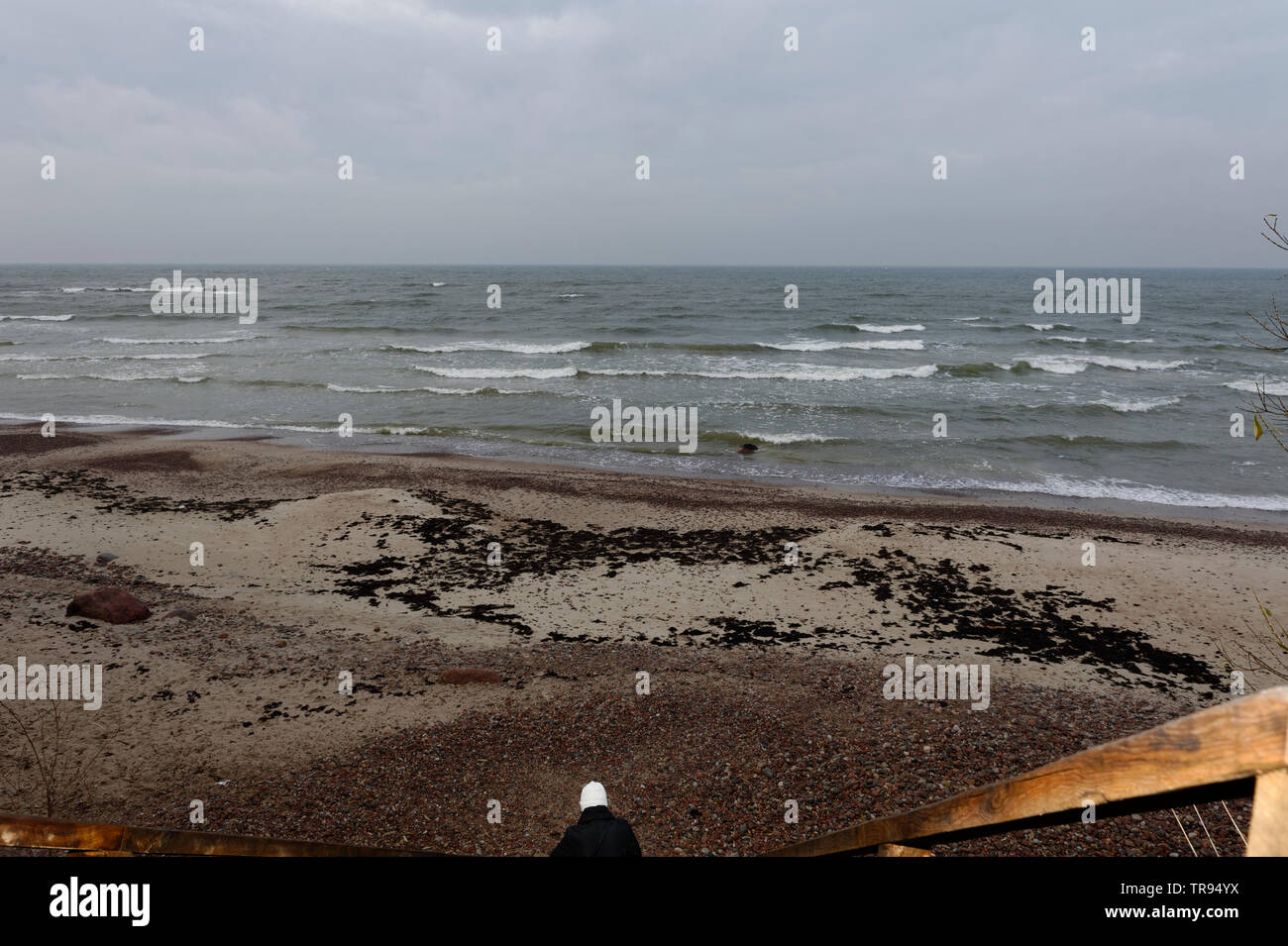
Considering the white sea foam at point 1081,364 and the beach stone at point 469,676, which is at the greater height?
the white sea foam at point 1081,364

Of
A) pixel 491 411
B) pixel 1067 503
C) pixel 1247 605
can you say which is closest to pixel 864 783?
pixel 1247 605

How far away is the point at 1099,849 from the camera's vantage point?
601 cm

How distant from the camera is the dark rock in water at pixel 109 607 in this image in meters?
10.1

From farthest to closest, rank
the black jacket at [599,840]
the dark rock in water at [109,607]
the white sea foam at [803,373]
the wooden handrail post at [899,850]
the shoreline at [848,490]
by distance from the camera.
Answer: the white sea foam at [803,373] → the shoreline at [848,490] → the dark rock in water at [109,607] → the black jacket at [599,840] → the wooden handrail post at [899,850]

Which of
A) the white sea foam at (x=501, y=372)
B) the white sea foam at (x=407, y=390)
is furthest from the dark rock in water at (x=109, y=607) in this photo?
the white sea foam at (x=501, y=372)

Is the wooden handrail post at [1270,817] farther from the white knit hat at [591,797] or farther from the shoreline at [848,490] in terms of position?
the shoreline at [848,490]

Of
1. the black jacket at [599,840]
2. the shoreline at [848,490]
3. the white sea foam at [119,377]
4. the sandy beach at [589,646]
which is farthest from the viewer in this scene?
the white sea foam at [119,377]

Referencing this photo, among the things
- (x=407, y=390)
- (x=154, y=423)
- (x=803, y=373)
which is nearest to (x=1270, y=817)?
(x=154, y=423)

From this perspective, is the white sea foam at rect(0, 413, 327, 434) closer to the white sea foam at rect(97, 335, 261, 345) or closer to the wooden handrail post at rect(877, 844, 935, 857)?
the white sea foam at rect(97, 335, 261, 345)

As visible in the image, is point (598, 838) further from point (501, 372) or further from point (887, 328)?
point (887, 328)

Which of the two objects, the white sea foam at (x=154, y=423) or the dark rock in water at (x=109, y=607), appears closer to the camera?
the dark rock in water at (x=109, y=607)

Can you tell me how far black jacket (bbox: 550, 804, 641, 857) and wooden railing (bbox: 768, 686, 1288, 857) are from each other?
1.79 metres

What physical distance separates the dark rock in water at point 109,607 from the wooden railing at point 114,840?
10203mm

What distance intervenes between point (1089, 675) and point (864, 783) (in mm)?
4642
